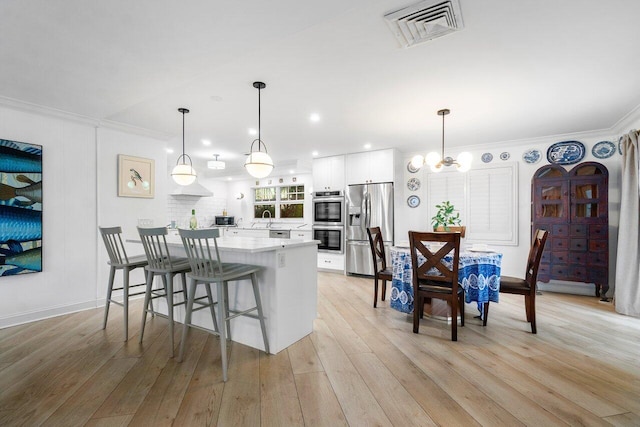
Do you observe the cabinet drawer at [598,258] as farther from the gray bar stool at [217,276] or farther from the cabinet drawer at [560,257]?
the gray bar stool at [217,276]

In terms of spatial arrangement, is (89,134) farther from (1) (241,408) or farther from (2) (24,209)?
(1) (241,408)

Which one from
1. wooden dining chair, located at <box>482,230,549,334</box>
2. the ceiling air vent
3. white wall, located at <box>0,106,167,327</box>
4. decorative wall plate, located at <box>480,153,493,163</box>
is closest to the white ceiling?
the ceiling air vent

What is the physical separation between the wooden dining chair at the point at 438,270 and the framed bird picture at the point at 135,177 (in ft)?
11.8

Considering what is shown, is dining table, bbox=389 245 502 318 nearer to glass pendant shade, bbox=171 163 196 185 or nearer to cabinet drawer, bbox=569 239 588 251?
cabinet drawer, bbox=569 239 588 251

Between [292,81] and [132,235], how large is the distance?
3.01 m

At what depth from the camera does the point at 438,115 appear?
3.54m

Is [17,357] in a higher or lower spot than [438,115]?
lower

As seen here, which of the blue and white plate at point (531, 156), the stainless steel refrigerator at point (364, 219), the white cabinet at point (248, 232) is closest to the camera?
the blue and white plate at point (531, 156)

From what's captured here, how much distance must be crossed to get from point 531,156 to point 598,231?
1.41 meters

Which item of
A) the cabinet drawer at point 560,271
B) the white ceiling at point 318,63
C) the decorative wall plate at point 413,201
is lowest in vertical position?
the cabinet drawer at point 560,271

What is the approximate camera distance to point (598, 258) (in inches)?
155

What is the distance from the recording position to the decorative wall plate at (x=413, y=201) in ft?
18.0

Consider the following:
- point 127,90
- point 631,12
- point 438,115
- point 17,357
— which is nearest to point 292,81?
point 127,90

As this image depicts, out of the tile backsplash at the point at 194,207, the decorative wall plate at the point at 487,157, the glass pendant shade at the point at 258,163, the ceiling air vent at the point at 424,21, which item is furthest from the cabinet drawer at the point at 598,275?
the tile backsplash at the point at 194,207
